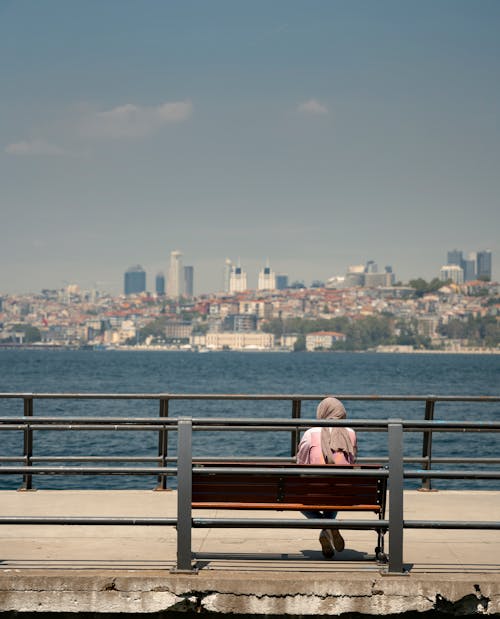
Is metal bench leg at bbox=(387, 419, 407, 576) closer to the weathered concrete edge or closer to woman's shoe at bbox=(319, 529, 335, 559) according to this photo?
the weathered concrete edge

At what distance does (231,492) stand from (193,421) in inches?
20.7

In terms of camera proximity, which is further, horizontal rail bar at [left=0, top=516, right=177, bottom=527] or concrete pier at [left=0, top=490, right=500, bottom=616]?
horizontal rail bar at [left=0, top=516, right=177, bottom=527]

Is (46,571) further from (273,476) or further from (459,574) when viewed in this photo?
(459,574)

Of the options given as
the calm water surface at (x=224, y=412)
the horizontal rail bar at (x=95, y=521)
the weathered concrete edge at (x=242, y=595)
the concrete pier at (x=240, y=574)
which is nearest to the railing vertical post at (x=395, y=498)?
the concrete pier at (x=240, y=574)

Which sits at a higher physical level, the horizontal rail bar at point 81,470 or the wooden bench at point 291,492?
the horizontal rail bar at point 81,470

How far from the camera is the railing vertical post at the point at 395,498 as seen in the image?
258 inches

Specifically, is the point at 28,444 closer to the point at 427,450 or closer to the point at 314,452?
the point at 314,452

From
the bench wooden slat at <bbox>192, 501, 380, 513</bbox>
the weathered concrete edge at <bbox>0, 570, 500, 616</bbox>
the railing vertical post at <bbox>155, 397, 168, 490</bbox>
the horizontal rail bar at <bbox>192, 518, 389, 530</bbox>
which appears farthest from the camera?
the railing vertical post at <bbox>155, 397, 168, 490</bbox>

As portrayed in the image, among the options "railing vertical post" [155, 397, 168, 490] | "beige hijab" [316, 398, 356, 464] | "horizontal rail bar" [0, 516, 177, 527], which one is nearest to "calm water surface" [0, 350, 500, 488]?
"railing vertical post" [155, 397, 168, 490]

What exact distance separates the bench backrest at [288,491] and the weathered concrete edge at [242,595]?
1.99 feet

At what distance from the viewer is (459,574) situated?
21.5ft

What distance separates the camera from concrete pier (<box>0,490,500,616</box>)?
627 cm

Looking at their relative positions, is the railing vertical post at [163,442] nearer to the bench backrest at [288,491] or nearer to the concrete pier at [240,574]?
the concrete pier at [240,574]

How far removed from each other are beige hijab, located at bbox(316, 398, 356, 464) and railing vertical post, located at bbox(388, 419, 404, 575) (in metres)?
0.73
